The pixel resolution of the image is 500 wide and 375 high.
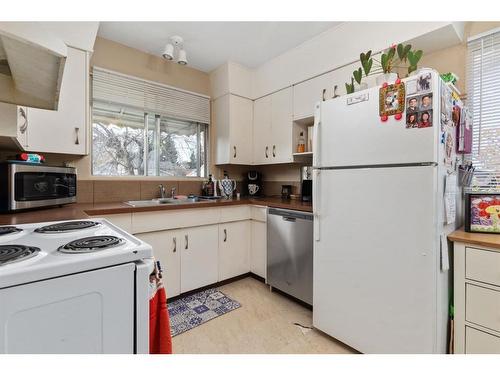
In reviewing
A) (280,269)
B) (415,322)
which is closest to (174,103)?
(280,269)

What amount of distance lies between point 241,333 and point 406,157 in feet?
5.19

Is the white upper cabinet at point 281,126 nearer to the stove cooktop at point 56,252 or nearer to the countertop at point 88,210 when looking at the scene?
the countertop at point 88,210

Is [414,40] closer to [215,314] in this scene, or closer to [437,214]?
[437,214]

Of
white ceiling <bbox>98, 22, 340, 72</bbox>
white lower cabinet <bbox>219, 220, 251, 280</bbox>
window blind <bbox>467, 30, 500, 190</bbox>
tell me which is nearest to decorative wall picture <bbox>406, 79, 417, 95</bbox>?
window blind <bbox>467, 30, 500, 190</bbox>

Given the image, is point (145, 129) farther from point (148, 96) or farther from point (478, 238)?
point (478, 238)

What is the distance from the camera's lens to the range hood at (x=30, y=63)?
2.28ft

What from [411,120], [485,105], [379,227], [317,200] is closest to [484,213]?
[379,227]

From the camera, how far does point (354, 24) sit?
79.8 inches

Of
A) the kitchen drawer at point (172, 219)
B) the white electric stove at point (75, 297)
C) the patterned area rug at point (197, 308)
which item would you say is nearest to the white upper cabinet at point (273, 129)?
the kitchen drawer at point (172, 219)

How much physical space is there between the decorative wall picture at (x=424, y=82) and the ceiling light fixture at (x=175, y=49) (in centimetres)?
203

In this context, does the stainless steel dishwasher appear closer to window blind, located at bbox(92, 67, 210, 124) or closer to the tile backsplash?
the tile backsplash

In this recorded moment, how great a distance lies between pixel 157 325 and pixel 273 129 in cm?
236

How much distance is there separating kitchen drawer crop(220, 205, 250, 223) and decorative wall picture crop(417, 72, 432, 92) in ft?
5.89
